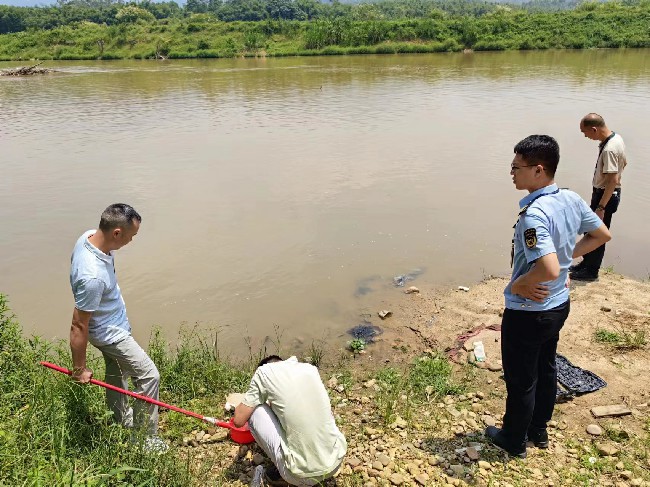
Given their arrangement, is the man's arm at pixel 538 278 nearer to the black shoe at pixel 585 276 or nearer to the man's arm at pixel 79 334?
the man's arm at pixel 79 334

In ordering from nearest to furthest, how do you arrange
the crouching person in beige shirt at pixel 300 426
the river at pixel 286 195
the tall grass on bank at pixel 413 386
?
1. the crouching person in beige shirt at pixel 300 426
2. the tall grass on bank at pixel 413 386
3. the river at pixel 286 195

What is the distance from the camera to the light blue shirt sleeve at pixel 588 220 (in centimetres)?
304

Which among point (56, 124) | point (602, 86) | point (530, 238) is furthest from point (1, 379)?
point (602, 86)

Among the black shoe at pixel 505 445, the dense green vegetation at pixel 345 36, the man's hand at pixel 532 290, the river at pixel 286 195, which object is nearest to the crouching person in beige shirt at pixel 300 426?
the black shoe at pixel 505 445

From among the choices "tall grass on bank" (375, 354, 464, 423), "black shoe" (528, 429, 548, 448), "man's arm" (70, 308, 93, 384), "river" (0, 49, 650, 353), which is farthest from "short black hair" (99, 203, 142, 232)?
"black shoe" (528, 429, 548, 448)

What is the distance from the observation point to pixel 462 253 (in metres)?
7.43

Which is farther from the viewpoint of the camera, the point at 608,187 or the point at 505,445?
the point at 608,187

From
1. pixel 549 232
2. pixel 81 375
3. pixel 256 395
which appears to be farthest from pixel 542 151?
pixel 81 375

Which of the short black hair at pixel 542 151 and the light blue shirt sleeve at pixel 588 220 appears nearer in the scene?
the short black hair at pixel 542 151

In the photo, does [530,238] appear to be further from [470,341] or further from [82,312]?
[82,312]

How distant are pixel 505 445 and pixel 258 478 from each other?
1.62 metres

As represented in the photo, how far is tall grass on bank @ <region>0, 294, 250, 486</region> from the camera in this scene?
2.80m

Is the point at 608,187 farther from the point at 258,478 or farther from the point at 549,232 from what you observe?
the point at 258,478

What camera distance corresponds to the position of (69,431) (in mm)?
3268
